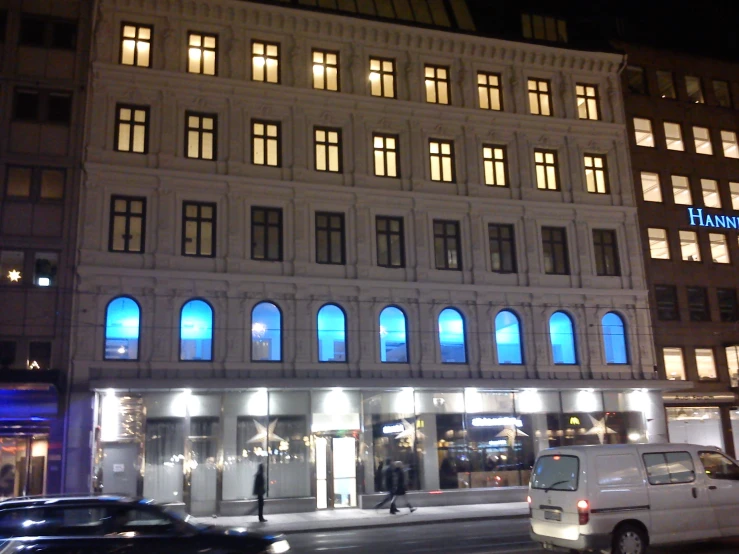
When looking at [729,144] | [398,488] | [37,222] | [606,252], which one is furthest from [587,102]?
[37,222]

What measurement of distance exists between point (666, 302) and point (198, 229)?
21.4 meters

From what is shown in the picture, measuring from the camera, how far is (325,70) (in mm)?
29516

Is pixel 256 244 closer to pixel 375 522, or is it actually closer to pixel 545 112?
pixel 375 522

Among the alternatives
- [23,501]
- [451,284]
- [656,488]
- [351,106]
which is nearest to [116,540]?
[23,501]

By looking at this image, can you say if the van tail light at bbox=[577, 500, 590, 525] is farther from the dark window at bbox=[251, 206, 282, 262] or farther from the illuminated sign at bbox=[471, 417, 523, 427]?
the dark window at bbox=[251, 206, 282, 262]

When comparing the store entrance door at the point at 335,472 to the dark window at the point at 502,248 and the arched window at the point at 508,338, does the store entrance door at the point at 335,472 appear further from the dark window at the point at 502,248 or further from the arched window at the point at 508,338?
the dark window at the point at 502,248

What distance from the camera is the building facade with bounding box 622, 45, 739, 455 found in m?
32.6

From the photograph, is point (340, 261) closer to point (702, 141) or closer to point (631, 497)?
point (631, 497)

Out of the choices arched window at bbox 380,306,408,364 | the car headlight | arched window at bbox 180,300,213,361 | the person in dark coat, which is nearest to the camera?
the car headlight

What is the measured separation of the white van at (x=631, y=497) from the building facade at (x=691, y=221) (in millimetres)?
19617

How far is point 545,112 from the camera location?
106 feet

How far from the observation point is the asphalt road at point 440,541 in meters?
14.0

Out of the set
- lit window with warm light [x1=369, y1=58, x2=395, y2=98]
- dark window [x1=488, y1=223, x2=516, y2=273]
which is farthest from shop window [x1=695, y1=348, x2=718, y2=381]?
lit window with warm light [x1=369, y1=58, x2=395, y2=98]

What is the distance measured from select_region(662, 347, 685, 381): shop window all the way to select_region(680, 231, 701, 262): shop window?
452 cm
